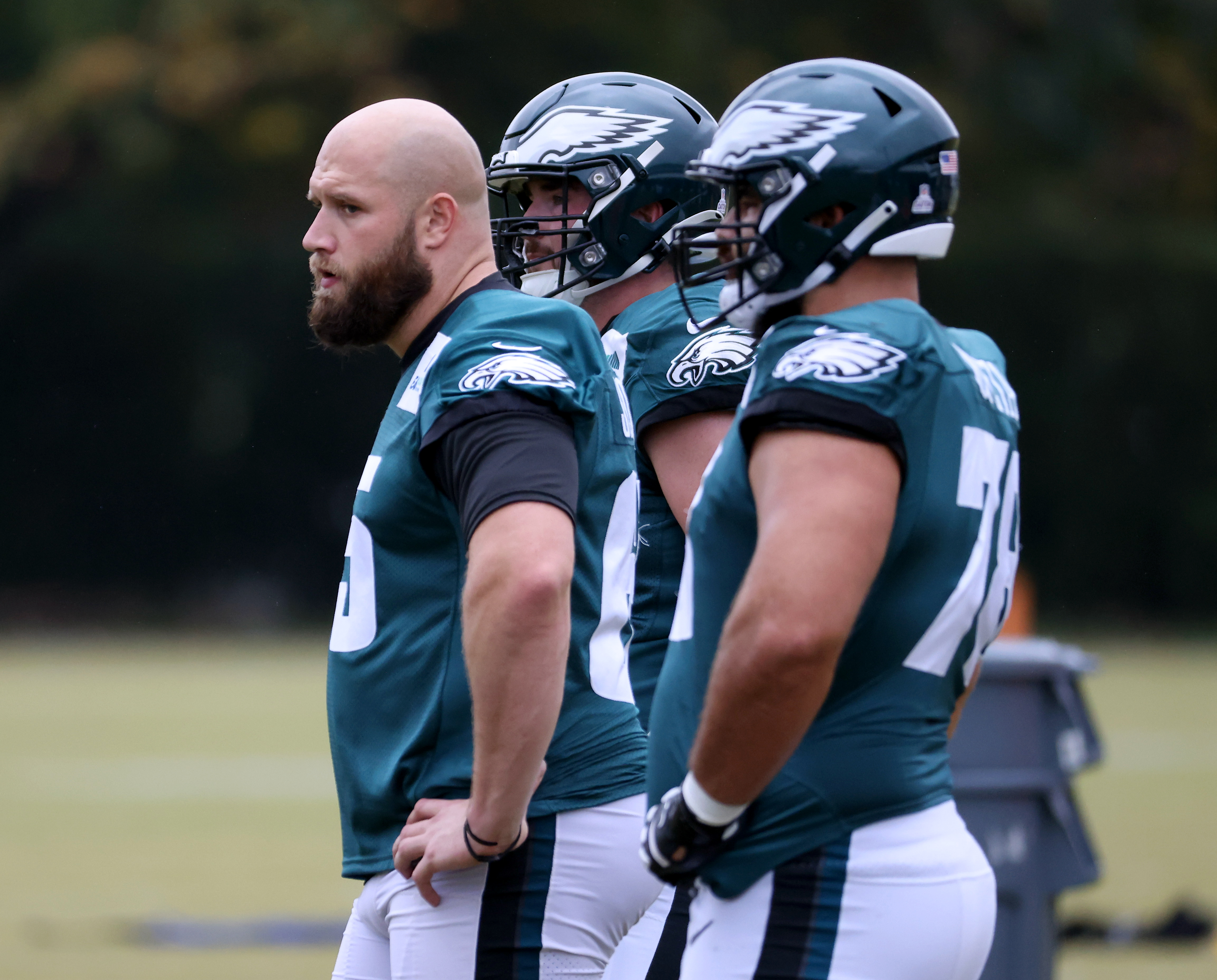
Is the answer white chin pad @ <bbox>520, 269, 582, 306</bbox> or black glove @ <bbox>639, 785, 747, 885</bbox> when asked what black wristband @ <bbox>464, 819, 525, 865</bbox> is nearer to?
black glove @ <bbox>639, 785, 747, 885</bbox>

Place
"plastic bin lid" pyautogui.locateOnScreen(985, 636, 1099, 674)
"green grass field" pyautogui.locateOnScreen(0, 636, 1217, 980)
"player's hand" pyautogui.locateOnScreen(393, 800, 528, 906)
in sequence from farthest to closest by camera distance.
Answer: "green grass field" pyautogui.locateOnScreen(0, 636, 1217, 980)
"plastic bin lid" pyautogui.locateOnScreen(985, 636, 1099, 674)
"player's hand" pyautogui.locateOnScreen(393, 800, 528, 906)

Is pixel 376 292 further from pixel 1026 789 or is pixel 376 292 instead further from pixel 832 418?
pixel 1026 789

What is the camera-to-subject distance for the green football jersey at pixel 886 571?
7.52ft

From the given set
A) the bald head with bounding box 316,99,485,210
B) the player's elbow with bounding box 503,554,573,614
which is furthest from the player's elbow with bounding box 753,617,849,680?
the bald head with bounding box 316,99,485,210

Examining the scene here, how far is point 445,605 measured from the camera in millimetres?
2867

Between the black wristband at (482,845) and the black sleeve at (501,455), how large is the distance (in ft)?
1.50

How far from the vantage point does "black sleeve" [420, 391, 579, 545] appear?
2688mm

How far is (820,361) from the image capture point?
2270 millimetres

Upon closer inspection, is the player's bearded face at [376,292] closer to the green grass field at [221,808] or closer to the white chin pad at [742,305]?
the white chin pad at [742,305]

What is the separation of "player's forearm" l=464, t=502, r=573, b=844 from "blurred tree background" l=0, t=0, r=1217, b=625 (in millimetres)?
20494

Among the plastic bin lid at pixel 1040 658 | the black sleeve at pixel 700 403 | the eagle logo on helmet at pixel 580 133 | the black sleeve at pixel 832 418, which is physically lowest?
the plastic bin lid at pixel 1040 658

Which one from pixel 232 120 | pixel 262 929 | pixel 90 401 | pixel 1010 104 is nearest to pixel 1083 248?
pixel 1010 104

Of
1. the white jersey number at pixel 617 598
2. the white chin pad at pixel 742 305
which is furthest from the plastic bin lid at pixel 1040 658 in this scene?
the white chin pad at pixel 742 305

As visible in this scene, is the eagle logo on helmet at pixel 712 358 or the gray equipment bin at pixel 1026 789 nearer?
the eagle logo on helmet at pixel 712 358
